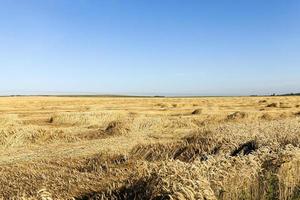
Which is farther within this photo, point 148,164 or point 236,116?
point 236,116

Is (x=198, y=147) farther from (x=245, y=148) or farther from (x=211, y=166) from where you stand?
(x=211, y=166)

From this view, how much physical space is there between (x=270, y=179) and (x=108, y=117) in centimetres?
2754

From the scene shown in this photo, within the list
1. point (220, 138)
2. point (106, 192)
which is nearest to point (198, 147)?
point (220, 138)

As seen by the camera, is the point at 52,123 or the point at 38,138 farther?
the point at 52,123

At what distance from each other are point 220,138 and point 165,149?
1.93 m

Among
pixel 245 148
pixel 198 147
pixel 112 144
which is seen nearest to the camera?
pixel 245 148

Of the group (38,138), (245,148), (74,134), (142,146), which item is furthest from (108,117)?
(245,148)

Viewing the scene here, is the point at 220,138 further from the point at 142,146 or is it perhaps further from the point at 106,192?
the point at 106,192

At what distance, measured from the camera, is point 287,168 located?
10.2 m

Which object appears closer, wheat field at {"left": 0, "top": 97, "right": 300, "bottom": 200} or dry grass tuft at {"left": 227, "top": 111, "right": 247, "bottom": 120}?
wheat field at {"left": 0, "top": 97, "right": 300, "bottom": 200}

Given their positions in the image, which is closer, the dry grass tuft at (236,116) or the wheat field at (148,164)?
the wheat field at (148,164)

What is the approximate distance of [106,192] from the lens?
9164 millimetres

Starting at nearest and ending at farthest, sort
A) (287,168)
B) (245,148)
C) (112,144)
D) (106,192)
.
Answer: (106,192) < (287,168) < (245,148) < (112,144)

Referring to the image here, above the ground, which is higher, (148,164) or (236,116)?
(148,164)
